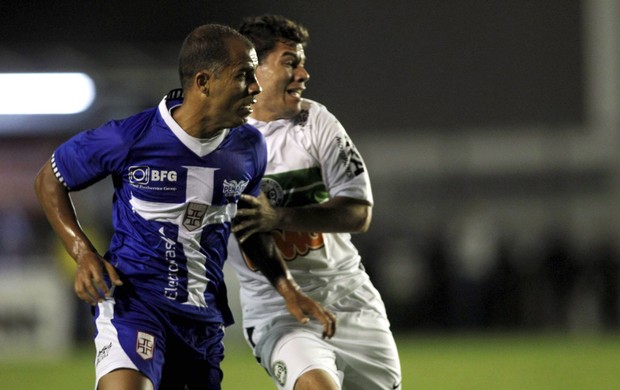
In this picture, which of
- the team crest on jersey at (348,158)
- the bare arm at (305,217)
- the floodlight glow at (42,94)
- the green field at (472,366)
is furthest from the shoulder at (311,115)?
the floodlight glow at (42,94)

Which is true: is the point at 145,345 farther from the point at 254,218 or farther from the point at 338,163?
the point at 338,163

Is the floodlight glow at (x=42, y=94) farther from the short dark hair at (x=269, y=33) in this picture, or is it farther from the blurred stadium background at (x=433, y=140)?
the short dark hair at (x=269, y=33)

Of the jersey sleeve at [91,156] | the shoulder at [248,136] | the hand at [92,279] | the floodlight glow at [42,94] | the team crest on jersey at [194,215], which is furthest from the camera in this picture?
the floodlight glow at [42,94]

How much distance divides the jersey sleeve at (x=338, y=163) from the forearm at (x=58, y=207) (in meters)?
1.32

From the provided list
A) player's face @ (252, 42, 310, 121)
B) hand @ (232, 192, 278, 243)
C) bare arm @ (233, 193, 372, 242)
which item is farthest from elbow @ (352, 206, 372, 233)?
player's face @ (252, 42, 310, 121)

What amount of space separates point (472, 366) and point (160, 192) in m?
8.61

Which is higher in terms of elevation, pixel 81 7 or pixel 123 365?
pixel 81 7

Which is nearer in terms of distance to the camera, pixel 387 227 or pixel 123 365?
pixel 123 365

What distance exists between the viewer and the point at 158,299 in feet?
14.8

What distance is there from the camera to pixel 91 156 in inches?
175

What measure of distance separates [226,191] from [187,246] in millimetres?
303

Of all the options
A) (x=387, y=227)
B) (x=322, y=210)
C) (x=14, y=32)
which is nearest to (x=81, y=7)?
(x=14, y=32)

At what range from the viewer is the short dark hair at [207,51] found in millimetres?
4441

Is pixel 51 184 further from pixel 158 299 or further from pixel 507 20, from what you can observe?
pixel 507 20
